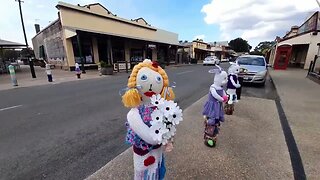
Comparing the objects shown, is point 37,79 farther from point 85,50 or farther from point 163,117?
point 163,117

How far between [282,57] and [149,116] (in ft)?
76.8

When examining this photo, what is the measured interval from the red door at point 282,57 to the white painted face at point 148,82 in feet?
71.6

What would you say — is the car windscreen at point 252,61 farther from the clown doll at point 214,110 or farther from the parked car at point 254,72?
the clown doll at point 214,110

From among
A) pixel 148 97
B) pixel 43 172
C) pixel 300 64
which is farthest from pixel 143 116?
pixel 300 64

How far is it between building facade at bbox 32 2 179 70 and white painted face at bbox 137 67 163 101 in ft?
55.8

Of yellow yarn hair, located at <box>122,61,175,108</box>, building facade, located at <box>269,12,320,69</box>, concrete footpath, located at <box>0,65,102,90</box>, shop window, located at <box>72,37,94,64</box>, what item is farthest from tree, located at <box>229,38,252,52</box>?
yellow yarn hair, located at <box>122,61,175,108</box>

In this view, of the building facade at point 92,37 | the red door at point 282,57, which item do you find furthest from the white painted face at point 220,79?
the red door at point 282,57

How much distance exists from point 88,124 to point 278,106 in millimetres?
6033

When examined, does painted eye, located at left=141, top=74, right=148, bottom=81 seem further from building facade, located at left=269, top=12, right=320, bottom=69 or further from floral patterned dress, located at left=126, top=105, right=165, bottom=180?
building facade, located at left=269, top=12, right=320, bottom=69

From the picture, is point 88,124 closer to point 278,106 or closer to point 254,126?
point 254,126

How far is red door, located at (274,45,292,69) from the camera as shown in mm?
19047

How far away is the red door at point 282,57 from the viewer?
1905 centimetres

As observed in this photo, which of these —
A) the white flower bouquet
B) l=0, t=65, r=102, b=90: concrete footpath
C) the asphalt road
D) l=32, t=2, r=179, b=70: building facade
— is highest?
l=32, t=2, r=179, b=70: building facade

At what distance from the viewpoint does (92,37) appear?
798 inches
